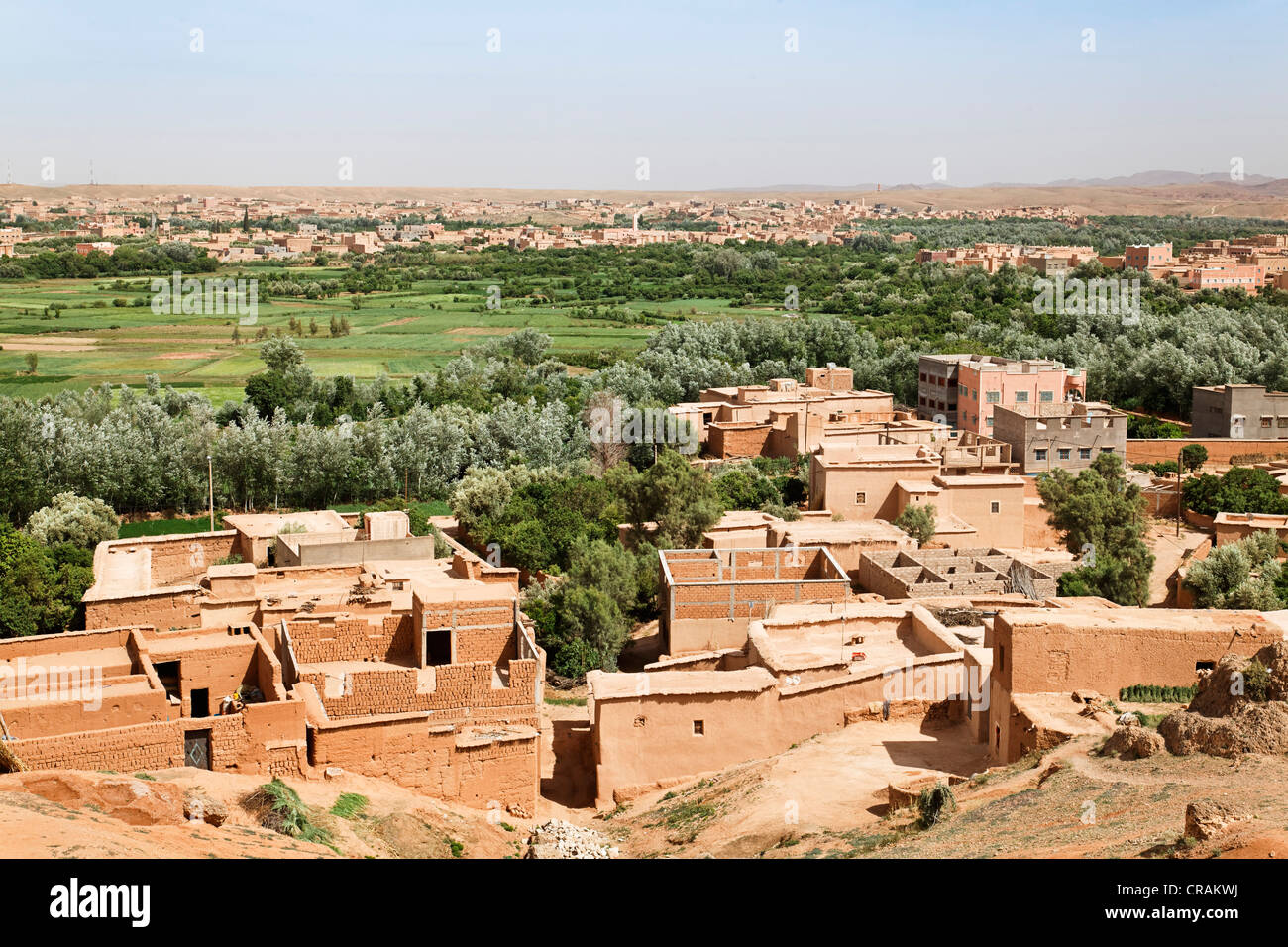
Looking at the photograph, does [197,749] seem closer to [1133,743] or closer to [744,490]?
[1133,743]

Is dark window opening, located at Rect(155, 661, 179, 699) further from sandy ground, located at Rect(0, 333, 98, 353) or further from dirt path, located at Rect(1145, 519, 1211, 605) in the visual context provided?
sandy ground, located at Rect(0, 333, 98, 353)

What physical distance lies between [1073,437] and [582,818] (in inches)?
985

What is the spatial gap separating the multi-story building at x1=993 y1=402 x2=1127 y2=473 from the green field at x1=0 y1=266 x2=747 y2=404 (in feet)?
92.9

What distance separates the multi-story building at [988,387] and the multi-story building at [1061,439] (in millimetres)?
3174

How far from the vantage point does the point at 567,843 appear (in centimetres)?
1270

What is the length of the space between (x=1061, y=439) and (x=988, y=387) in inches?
191

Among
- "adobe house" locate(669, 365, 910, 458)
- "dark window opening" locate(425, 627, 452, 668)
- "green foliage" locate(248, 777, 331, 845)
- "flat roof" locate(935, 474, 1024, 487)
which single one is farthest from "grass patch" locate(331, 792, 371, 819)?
"adobe house" locate(669, 365, 910, 458)

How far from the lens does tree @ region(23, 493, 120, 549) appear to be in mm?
28156

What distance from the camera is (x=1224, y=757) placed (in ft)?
35.1

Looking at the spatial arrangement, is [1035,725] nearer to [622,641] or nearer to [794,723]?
[794,723]

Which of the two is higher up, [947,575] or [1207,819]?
[1207,819]

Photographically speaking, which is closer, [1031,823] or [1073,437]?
[1031,823]

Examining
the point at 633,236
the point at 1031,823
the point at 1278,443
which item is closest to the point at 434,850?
the point at 1031,823

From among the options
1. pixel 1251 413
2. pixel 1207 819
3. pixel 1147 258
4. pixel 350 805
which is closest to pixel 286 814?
pixel 350 805
